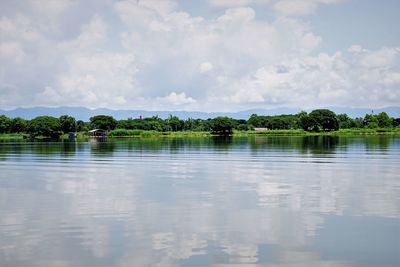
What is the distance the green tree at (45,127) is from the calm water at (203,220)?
135 m

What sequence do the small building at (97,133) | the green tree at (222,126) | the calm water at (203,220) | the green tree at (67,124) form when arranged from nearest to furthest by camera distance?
the calm water at (203,220), the small building at (97,133), the green tree at (67,124), the green tree at (222,126)

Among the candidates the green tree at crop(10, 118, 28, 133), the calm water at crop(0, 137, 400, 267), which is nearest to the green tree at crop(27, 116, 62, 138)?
the green tree at crop(10, 118, 28, 133)

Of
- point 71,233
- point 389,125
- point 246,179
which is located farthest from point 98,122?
point 71,233

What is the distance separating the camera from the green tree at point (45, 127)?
162500mm

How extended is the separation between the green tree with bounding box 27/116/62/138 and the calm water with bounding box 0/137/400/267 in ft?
442

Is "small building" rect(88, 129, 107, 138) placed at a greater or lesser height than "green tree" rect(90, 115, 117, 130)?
lesser

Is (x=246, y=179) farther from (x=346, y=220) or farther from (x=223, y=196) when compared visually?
(x=346, y=220)

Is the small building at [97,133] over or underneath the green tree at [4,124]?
underneath

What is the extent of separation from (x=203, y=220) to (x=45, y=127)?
152 m

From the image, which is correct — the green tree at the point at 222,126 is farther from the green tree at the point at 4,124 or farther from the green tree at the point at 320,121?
the green tree at the point at 4,124

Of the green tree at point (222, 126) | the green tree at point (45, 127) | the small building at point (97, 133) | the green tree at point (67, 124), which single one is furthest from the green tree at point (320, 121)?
the green tree at point (45, 127)

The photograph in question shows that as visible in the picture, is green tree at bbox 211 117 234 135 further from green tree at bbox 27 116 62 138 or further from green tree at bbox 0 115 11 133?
green tree at bbox 0 115 11 133

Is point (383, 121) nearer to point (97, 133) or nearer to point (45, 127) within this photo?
point (97, 133)

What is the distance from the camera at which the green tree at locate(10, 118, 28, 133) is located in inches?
7205
